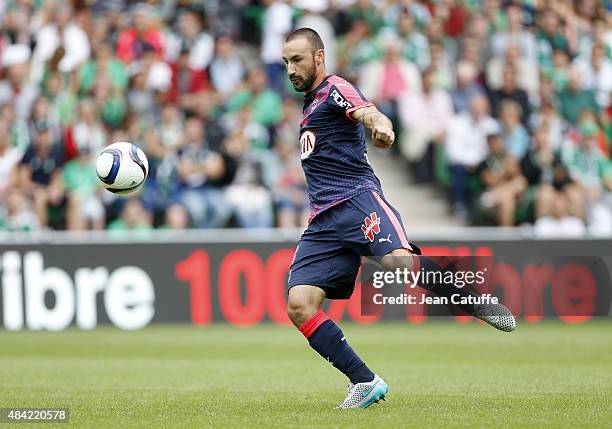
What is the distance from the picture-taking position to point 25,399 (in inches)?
340

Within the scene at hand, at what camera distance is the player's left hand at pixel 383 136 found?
691 centimetres

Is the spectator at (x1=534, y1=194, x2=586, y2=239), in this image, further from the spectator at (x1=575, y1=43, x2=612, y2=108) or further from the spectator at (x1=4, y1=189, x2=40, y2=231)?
the spectator at (x1=4, y1=189, x2=40, y2=231)

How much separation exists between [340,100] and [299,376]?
3661 mm

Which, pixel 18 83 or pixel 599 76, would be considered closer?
pixel 18 83

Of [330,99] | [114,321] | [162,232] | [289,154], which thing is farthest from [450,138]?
[330,99]

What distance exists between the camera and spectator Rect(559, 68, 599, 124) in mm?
19016

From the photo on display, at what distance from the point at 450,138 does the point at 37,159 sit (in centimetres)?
644

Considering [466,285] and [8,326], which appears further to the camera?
[8,326]

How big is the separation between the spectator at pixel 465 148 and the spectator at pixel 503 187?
263mm

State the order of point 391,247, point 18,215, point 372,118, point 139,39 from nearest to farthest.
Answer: point 372,118, point 391,247, point 18,215, point 139,39

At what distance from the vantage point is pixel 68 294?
16.5m

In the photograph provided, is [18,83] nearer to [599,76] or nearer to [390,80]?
[390,80]

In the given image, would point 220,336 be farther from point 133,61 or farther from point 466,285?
point 466,285

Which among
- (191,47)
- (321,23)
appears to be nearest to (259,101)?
(191,47)
